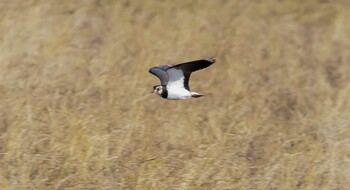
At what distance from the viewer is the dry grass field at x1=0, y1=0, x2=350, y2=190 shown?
649cm

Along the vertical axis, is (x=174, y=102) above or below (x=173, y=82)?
below

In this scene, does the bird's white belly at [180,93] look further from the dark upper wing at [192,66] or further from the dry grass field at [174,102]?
the dry grass field at [174,102]

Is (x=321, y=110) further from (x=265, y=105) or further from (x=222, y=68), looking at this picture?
(x=222, y=68)

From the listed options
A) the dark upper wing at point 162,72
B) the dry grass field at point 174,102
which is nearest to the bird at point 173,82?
the dark upper wing at point 162,72

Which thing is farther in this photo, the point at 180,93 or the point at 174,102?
the point at 174,102

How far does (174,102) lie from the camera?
7598mm

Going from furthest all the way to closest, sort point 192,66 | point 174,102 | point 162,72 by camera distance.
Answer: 1. point 174,102
2. point 162,72
3. point 192,66

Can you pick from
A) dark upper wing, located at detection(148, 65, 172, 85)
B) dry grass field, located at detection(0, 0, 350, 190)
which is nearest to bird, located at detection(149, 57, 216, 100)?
dark upper wing, located at detection(148, 65, 172, 85)

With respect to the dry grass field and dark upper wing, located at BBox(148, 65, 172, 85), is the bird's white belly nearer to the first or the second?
dark upper wing, located at BBox(148, 65, 172, 85)

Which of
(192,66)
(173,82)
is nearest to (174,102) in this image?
(173,82)

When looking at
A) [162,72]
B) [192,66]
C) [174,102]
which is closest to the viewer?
[192,66]

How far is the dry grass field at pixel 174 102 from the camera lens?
649 centimetres

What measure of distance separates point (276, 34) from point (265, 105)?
1594mm

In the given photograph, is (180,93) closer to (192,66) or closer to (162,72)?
(162,72)
